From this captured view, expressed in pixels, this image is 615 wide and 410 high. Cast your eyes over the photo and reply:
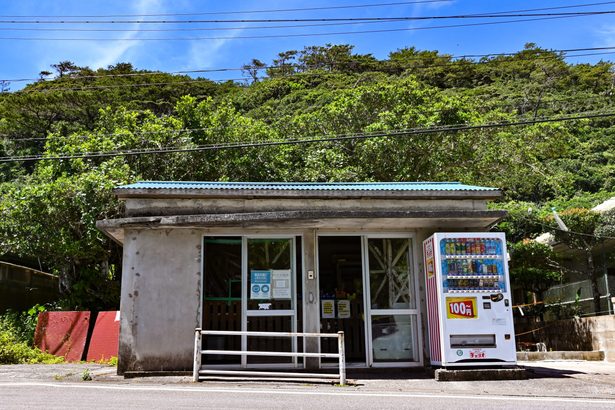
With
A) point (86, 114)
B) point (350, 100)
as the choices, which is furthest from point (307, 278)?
point (86, 114)

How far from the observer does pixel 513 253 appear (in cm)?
1870

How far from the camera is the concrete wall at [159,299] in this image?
386 inches

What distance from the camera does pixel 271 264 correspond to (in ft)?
35.2

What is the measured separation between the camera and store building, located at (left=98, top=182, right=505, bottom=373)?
9.91 metres

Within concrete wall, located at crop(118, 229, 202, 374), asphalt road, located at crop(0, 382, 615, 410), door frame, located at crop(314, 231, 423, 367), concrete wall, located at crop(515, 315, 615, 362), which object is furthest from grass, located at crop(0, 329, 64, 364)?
concrete wall, located at crop(515, 315, 615, 362)

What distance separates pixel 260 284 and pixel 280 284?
382 mm

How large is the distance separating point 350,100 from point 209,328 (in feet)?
49.4

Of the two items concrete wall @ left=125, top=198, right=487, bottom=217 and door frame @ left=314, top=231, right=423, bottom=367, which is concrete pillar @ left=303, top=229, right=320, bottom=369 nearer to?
door frame @ left=314, top=231, right=423, bottom=367

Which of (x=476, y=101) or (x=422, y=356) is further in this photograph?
(x=476, y=101)

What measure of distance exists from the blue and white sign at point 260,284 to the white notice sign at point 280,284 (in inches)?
3.8

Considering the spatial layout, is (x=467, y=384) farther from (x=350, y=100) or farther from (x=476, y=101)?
(x=476, y=101)

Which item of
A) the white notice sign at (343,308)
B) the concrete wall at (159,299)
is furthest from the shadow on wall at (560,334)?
the concrete wall at (159,299)

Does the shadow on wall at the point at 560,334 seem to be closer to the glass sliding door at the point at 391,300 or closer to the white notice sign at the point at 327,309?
the glass sliding door at the point at 391,300

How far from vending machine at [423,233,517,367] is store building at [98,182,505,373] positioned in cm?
63
